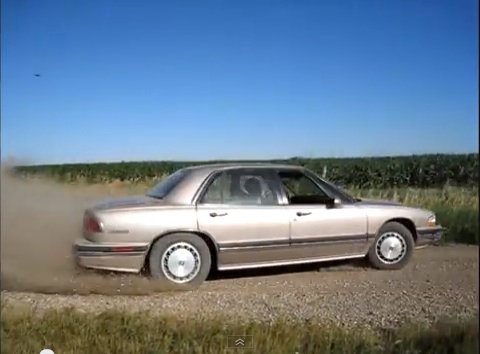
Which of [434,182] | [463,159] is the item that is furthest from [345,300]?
[463,159]

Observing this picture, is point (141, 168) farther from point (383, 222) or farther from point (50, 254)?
point (383, 222)

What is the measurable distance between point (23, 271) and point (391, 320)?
1978 millimetres

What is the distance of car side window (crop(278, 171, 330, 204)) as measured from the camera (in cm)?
321

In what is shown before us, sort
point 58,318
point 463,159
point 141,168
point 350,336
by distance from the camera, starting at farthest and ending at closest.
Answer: point 141,168, point 58,318, point 350,336, point 463,159

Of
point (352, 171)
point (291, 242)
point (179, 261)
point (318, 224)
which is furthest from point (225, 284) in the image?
point (352, 171)

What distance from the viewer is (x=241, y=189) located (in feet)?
10.9

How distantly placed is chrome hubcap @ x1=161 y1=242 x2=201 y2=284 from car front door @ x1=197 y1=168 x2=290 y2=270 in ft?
0.45

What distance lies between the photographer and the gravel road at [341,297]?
278 cm

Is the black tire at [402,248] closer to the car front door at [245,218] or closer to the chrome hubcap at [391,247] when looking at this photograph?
the chrome hubcap at [391,247]

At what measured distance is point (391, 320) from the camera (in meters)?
2.78

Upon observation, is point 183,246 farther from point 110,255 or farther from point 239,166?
point 239,166

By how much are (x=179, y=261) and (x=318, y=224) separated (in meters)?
0.81

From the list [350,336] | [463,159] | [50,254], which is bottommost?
[350,336]

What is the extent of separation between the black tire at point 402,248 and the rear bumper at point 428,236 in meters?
0.05
